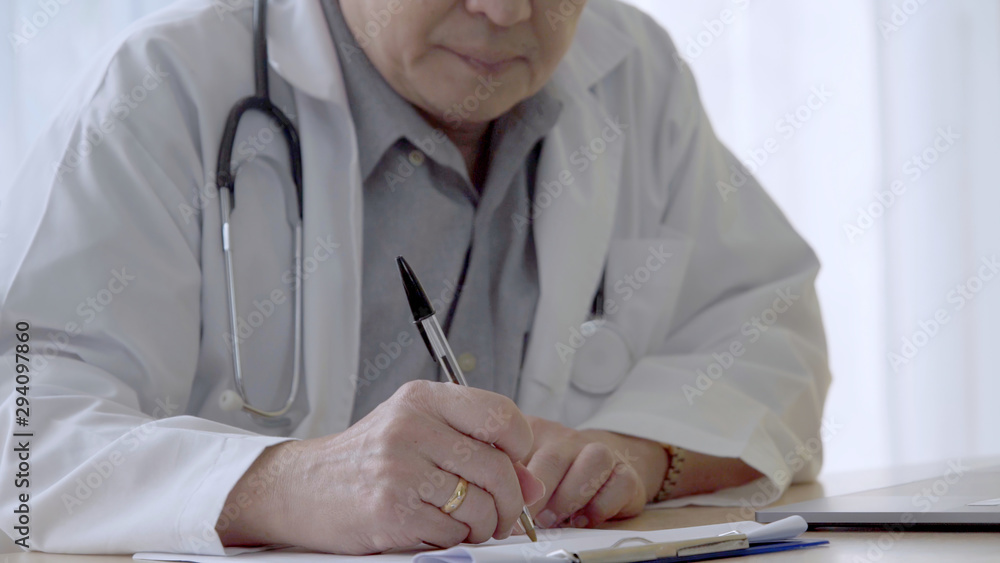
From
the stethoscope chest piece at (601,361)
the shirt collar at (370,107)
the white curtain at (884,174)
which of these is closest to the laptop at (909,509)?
the stethoscope chest piece at (601,361)

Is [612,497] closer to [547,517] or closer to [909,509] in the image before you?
[547,517]

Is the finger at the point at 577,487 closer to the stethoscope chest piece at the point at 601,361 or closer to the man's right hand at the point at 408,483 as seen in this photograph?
the man's right hand at the point at 408,483

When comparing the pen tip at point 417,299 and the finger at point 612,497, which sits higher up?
the pen tip at point 417,299

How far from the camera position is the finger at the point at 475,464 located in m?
0.63

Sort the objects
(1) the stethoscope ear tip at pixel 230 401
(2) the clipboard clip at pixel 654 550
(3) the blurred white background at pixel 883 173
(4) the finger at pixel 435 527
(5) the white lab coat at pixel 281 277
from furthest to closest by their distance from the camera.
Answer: (3) the blurred white background at pixel 883 173, (1) the stethoscope ear tip at pixel 230 401, (5) the white lab coat at pixel 281 277, (4) the finger at pixel 435 527, (2) the clipboard clip at pixel 654 550

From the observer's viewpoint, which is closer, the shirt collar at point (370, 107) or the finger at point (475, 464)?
the finger at point (475, 464)

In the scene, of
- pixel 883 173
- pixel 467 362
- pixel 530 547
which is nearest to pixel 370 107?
pixel 467 362

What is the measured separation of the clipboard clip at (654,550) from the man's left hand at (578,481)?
0.22 metres

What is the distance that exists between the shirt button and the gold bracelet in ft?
0.87

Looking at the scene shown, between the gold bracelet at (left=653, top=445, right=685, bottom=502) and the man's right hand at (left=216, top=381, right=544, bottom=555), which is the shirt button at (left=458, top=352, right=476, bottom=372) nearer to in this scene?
the gold bracelet at (left=653, top=445, right=685, bottom=502)

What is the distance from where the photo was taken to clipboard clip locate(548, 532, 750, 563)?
1.63ft

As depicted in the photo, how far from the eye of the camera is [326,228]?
104 cm

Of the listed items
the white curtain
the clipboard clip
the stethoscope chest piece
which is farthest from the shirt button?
the white curtain

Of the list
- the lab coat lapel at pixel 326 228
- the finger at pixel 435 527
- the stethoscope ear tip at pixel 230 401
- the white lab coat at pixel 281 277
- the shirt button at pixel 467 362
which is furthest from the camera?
the shirt button at pixel 467 362
